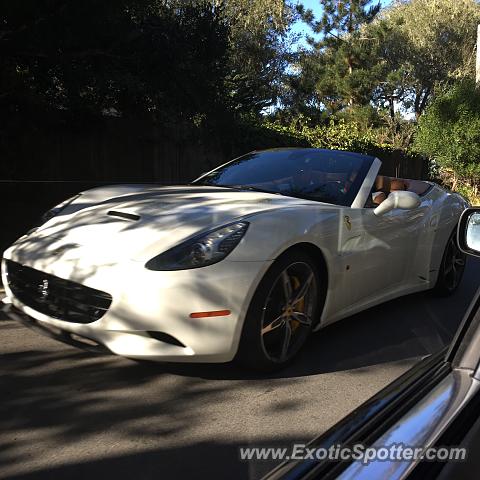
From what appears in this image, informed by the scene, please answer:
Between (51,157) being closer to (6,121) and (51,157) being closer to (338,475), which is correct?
(6,121)

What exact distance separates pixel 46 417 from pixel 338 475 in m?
2.10

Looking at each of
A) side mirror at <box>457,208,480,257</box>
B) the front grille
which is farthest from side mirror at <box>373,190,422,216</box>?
the front grille

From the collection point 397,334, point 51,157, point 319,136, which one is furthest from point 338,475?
point 319,136

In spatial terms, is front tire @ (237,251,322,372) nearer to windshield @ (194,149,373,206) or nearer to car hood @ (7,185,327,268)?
car hood @ (7,185,327,268)

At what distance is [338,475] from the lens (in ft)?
3.73

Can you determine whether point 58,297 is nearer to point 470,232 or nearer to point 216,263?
point 216,263

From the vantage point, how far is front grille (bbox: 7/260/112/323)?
2.96 metres

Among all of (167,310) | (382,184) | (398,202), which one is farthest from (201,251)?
(382,184)

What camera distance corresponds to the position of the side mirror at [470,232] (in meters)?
1.94

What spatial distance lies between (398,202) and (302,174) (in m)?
0.87

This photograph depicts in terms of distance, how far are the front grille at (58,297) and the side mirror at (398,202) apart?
7.18ft

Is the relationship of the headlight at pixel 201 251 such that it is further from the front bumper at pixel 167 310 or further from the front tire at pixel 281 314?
the front tire at pixel 281 314

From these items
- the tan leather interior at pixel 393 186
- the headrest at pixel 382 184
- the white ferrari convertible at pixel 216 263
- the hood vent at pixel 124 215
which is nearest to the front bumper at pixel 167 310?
the white ferrari convertible at pixel 216 263

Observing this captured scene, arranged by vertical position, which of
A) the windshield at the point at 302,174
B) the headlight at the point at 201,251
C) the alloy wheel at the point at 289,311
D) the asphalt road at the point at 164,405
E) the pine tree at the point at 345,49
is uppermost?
the pine tree at the point at 345,49
